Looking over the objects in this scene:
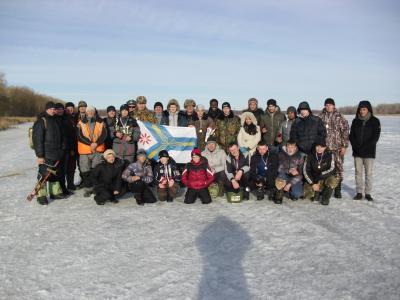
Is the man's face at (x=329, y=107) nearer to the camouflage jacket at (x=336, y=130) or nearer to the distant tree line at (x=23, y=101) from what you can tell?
the camouflage jacket at (x=336, y=130)

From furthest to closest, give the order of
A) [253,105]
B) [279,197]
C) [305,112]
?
[253,105], [305,112], [279,197]

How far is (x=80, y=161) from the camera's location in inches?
296

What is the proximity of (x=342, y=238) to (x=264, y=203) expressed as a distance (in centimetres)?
212

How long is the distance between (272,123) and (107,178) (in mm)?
3952

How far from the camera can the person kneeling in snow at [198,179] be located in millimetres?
7000

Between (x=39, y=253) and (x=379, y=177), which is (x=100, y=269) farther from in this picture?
(x=379, y=177)

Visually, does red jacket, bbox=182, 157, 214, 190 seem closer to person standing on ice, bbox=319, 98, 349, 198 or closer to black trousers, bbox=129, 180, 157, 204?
black trousers, bbox=129, 180, 157, 204

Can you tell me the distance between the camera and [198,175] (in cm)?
716

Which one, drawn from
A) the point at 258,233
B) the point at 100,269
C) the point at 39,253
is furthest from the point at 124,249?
the point at 258,233

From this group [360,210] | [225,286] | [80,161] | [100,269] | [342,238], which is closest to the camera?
[225,286]

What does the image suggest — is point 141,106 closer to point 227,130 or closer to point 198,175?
point 227,130

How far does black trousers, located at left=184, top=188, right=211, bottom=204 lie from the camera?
696 centimetres

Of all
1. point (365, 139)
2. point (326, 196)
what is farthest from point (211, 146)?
point (365, 139)

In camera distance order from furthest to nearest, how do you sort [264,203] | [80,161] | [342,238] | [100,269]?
[80,161]
[264,203]
[342,238]
[100,269]
